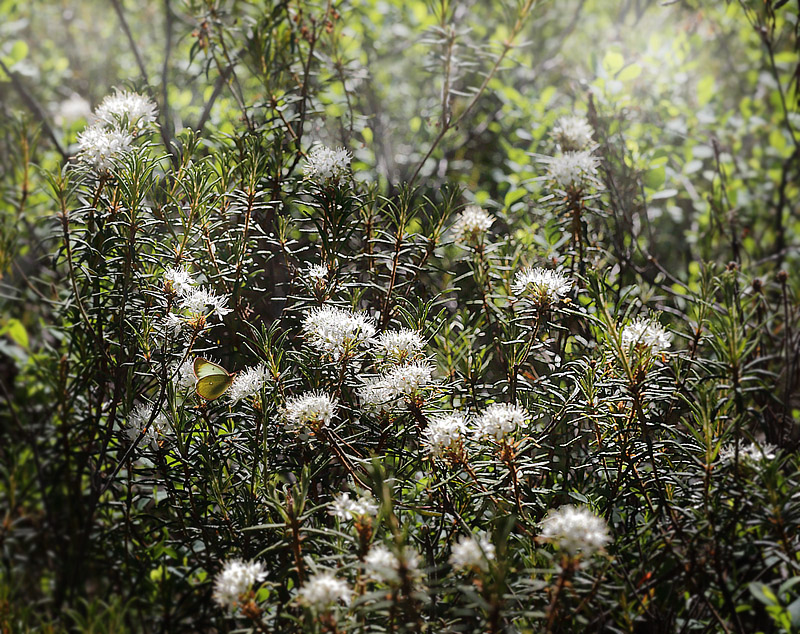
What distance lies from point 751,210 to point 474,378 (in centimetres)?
227

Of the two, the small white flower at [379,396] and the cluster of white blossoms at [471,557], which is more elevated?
the small white flower at [379,396]

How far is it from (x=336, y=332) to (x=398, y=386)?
149 millimetres

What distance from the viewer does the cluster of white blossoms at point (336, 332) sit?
3.78 ft

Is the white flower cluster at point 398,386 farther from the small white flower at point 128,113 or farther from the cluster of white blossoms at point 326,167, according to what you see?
the small white flower at point 128,113

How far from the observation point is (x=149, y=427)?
1.26 metres

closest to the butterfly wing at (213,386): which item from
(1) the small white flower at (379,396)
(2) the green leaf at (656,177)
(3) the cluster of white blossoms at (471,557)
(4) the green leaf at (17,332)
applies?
(1) the small white flower at (379,396)

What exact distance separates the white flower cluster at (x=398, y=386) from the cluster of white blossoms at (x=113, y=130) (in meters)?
0.68

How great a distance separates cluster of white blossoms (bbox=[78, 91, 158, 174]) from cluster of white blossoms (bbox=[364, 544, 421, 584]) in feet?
2.93

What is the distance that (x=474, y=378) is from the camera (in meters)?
1.27

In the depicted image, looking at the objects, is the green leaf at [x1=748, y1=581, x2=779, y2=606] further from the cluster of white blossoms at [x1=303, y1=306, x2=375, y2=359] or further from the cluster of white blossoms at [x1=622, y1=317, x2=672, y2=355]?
the cluster of white blossoms at [x1=303, y1=306, x2=375, y2=359]

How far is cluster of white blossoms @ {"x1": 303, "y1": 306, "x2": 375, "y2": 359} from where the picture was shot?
1.15 m

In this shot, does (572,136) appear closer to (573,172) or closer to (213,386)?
(573,172)

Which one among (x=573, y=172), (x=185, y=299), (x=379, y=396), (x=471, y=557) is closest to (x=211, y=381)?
(x=185, y=299)

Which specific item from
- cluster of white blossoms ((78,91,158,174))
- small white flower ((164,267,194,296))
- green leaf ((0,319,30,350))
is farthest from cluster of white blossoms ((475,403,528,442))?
green leaf ((0,319,30,350))
